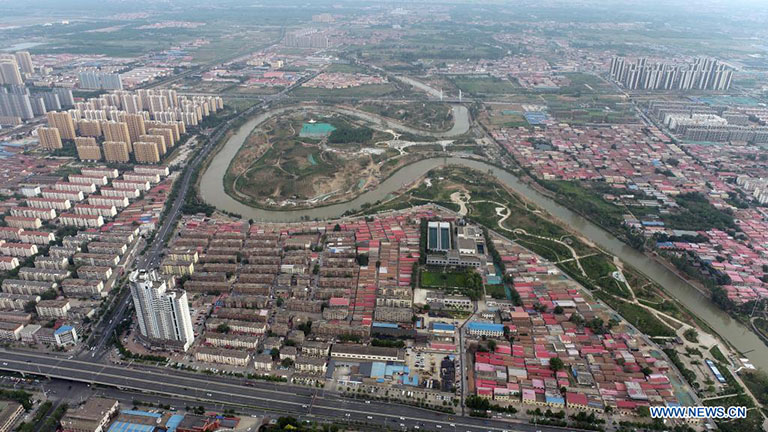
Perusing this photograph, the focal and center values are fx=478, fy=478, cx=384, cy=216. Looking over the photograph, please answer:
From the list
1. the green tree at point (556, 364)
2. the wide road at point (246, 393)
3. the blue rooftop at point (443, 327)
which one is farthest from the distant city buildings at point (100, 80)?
the green tree at point (556, 364)

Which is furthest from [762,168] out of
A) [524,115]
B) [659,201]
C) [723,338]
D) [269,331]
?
[269,331]

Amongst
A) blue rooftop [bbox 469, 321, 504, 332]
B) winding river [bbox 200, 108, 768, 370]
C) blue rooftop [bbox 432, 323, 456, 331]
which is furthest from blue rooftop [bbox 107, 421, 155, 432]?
winding river [bbox 200, 108, 768, 370]

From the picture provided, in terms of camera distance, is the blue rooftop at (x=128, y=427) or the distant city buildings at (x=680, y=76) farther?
the distant city buildings at (x=680, y=76)

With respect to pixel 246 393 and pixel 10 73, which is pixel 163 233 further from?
pixel 10 73

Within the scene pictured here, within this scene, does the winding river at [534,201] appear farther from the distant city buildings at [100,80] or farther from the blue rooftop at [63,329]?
the distant city buildings at [100,80]

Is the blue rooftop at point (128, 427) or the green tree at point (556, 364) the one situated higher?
the green tree at point (556, 364)

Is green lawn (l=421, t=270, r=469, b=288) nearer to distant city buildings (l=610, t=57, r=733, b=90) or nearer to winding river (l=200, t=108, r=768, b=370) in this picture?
winding river (l=200, t=108, r=768, b=370)

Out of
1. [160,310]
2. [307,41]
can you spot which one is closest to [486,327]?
[160,310]
